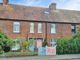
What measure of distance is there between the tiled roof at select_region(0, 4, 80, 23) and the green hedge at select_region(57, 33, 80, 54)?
910 centimetres

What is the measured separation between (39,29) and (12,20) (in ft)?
17.9

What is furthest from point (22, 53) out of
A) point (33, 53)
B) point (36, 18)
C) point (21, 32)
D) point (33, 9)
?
point (33, 9)

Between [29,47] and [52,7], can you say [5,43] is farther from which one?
[52,7]

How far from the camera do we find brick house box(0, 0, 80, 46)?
43906 mm

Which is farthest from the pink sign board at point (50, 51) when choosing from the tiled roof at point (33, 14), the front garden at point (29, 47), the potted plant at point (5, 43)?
the tiled roof at point (33, 14)

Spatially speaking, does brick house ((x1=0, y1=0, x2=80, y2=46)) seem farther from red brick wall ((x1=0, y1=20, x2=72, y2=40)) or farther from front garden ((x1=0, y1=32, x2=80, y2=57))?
front garden ((x1=0, y1=32, x2=80, y2=57))

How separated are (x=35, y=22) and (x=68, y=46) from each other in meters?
9.91

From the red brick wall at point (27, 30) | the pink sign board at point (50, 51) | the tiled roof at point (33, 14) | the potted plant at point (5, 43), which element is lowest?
the pink sign board at point (50, 51)

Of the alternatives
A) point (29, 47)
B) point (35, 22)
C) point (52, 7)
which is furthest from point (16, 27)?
point (52, 7)

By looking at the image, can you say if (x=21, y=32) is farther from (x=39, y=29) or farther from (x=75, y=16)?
(x=75, y=16)

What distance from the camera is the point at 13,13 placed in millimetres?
45406

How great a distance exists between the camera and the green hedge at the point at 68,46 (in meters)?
37.9

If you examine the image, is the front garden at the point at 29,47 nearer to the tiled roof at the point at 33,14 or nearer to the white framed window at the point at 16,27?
the white framed window at the point at 16,27

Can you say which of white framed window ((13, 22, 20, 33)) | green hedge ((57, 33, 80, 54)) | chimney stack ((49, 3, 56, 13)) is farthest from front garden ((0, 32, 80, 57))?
chimney stack ((49, 3, 56, 13))
